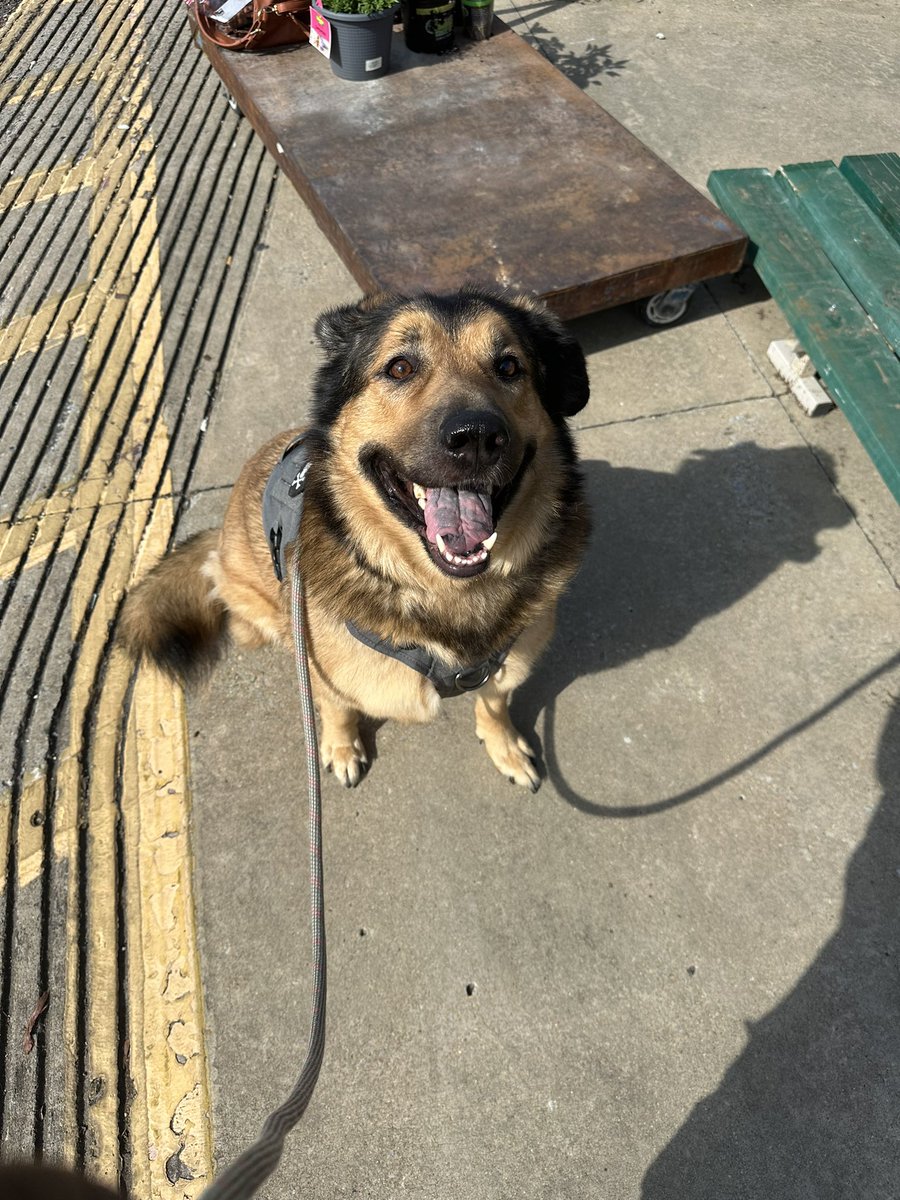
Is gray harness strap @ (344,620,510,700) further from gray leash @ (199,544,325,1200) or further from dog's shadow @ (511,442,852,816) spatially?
dog's shadow @ (511,442,852,816)

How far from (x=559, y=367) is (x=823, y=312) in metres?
2.48

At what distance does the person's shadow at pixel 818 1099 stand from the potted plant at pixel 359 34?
634 cm

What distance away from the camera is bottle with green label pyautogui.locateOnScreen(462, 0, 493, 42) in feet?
18.5

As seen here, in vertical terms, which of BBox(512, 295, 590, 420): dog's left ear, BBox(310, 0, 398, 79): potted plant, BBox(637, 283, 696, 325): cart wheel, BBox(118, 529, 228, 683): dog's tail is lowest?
BBox(118, 529, 228, 683): dog's tail

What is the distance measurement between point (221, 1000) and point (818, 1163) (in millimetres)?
2124

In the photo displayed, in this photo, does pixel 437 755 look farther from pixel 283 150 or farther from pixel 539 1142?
pixel 283 150

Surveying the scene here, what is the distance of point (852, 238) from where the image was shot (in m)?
4.16

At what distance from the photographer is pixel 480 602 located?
238cm

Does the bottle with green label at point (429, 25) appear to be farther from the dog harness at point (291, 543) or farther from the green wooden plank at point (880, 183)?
the dog harness at point (291, 543)

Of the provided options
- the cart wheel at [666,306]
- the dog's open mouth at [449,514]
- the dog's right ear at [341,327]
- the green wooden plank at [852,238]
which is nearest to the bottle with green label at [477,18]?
the green wooden plank at [852,238]

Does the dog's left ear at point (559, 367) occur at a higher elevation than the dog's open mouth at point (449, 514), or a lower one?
higher

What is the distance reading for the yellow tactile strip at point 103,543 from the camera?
7.97 feet

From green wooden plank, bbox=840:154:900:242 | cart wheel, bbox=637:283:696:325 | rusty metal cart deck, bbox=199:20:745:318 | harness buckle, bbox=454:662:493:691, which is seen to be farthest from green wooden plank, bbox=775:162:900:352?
harness buckle, bbox=454:662:493:691

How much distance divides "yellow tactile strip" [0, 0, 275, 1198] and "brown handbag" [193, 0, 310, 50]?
0.61 metres
